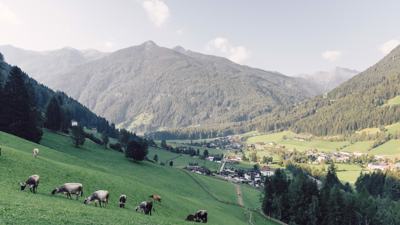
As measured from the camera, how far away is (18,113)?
97438 mm

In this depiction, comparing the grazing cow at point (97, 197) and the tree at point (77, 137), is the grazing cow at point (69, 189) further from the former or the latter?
the tree at point (77, 137)

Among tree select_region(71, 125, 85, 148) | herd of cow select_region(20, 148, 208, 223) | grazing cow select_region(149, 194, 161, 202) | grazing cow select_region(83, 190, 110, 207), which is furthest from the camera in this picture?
tree select_region(71, 125, 85, 148)

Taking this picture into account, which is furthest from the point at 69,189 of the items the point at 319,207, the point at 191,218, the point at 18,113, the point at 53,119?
the point at 53,119

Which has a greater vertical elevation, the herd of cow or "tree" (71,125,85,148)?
"tree" (71,125,85,148)

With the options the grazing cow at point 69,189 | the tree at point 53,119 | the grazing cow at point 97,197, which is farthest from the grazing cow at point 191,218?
the tree at point 53,119

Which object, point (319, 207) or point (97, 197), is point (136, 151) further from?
point (97, 197)

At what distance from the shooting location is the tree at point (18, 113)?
313ft

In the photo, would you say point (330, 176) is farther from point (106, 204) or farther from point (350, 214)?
point (106, 204)

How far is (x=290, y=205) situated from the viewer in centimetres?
11069

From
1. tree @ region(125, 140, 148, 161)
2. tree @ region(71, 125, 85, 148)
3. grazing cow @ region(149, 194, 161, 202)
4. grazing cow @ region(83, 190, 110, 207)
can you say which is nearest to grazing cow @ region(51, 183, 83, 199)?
grazing cow @ region(83, 190, 110, 207)

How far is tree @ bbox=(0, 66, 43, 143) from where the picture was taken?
313 ft

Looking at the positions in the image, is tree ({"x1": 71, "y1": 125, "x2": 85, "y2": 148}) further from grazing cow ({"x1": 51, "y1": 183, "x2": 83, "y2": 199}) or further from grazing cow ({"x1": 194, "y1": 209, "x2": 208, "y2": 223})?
grazing cow ({"x1": 51, "y1": 183, "x2": 83, "y2": 199})

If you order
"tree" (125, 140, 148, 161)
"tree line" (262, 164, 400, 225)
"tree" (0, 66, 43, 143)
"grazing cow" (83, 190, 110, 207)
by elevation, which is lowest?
"tree line" (262, 164, 400, 225)

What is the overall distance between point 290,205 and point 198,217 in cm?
6575
